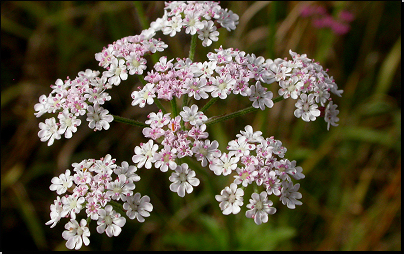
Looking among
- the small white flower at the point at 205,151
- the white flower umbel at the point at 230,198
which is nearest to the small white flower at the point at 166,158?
the small white flower at the point at 205,151

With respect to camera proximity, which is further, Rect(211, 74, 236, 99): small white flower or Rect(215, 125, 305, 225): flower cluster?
Rect(211, 74, 236, 99): small white flower

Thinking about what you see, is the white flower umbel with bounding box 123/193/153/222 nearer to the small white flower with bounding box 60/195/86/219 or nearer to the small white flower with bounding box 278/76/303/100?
the small white flower with bounding box 60/195/86/219

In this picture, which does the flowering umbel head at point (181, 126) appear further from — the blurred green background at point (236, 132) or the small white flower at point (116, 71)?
the blurred green background at point (236, 132)

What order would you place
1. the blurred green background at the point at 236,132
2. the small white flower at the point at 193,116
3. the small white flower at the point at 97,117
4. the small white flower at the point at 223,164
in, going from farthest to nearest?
the blurred green background at the point at 236,132 → the small white flower at the point at 97,117 → the small white flower at the point at 193,116 → the small white flower at the point at 223,164

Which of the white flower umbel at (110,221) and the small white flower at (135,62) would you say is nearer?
the white flower umbel at (110,221)

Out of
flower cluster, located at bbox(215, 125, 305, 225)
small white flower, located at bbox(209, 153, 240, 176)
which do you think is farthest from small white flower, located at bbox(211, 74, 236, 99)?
small white flower, located at bbox(209, 153, 240, 176)

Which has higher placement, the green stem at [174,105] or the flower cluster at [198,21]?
the flower cluster at [198,21]

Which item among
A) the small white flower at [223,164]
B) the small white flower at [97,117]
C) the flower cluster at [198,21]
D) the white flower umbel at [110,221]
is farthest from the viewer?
the flower cluster at [198,21]
